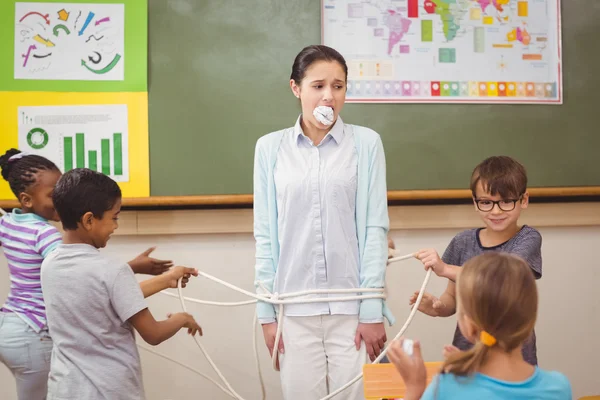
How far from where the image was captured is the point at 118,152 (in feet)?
7.67

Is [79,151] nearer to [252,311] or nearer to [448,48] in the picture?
[252,311]

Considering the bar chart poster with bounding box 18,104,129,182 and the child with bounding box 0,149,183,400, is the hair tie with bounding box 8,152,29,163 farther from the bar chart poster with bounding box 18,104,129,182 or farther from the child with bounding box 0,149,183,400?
the bar chart poster with bounding box 18,104,129,182

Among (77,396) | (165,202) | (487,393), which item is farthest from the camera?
(165,202)

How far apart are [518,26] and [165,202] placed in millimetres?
1418

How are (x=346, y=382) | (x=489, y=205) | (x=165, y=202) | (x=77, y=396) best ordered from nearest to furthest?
(x=77, y=396) < (x=346, y=382) < (x=489, y=205) < (x=165, y=202)

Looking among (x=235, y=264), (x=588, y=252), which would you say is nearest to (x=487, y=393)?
(x=235, y=264)

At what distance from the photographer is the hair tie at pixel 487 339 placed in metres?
1.13

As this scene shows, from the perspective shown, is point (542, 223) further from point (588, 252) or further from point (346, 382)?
point (346, 382)

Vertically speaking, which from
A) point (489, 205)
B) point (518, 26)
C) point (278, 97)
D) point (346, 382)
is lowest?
point (346, 382)

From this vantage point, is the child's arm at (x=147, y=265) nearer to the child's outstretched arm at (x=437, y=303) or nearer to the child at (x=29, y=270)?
the child at (x=29, y=270)

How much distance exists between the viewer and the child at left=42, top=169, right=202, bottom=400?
59.1 inches

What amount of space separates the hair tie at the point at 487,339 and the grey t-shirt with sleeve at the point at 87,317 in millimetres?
767

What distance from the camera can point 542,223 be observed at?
8.07 ft

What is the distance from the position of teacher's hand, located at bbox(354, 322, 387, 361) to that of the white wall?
80cm
